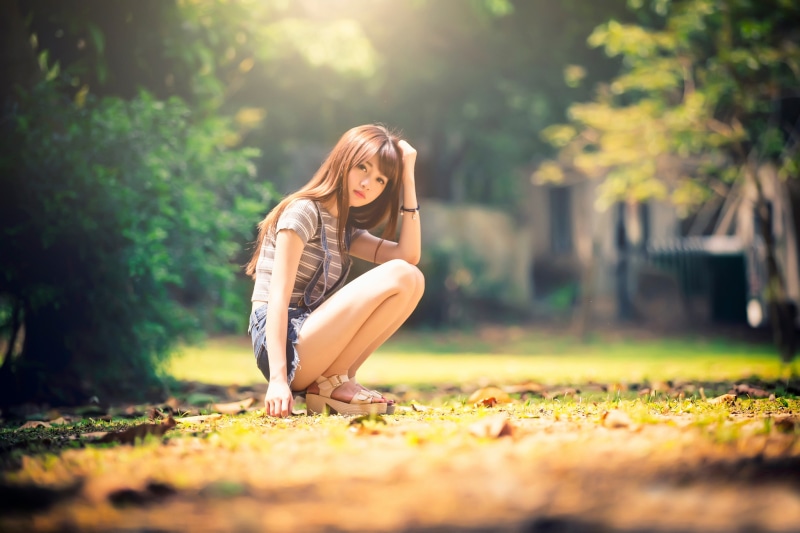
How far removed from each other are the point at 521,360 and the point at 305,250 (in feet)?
19.6

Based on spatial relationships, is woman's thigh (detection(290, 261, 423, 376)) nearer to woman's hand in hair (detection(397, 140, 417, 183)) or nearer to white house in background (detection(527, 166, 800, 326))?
woman's hand in hair (detection(397, 140, 417, 183))

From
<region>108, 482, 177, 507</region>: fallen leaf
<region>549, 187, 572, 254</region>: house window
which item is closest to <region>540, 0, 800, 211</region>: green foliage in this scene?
<region>549, 187, 572, 254</region>: house window

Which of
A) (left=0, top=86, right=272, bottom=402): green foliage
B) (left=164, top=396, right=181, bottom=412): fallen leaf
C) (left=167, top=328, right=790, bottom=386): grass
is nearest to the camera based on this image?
(left=164, top=396, right=181, bottom=412): fallen leaf

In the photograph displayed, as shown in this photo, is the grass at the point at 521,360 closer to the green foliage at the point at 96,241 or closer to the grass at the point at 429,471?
the green foliage at the point at 96,241

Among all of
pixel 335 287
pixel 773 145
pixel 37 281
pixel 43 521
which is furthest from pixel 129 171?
pixel 773 145

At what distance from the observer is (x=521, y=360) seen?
9.72 metres

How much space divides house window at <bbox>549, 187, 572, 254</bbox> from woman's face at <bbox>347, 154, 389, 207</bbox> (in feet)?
62.9

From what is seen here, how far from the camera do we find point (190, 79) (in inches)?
289

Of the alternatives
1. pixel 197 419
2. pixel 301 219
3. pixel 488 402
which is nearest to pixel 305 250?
pixel 301 219

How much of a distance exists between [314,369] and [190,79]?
4.16 m

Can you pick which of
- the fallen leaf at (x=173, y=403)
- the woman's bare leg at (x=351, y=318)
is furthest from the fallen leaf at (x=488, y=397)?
the fallen leaf at (x=173, y=403)

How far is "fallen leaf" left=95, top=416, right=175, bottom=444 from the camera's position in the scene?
10.2 ft

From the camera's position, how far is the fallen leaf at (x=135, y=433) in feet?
10.2

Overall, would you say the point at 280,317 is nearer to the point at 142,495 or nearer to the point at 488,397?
the point at 488,397
